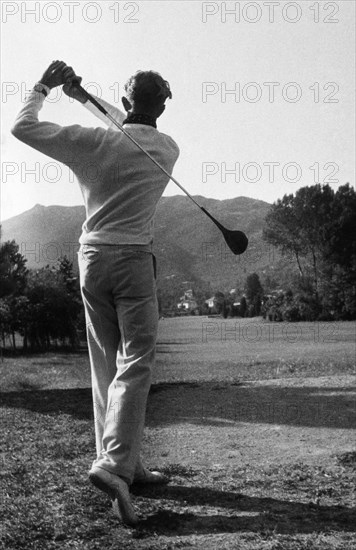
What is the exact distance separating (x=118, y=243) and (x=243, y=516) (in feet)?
4.83

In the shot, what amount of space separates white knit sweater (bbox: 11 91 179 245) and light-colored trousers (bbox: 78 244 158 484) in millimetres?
101

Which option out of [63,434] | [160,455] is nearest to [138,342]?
[160,455]

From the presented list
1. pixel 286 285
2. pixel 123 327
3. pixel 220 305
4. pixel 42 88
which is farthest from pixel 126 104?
pixel 220 305

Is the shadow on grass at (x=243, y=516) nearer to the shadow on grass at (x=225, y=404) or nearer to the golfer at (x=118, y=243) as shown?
the golfer at (x=118, y=243)

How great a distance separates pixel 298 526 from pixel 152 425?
357cm

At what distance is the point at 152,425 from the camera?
7.05 m

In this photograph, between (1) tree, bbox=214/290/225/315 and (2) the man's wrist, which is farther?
(1) tree, bbox=214/290/225/315

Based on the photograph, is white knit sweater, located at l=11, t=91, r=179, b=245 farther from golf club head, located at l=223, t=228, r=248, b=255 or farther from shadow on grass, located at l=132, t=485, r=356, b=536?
shadow on grass, located at l=132, t=485, r=356, b=536

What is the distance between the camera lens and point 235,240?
14.3 ft

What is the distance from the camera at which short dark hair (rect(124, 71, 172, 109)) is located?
4.07 meters

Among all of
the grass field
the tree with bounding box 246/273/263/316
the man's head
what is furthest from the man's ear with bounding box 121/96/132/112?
the tree with bounding box 246/273/263/316

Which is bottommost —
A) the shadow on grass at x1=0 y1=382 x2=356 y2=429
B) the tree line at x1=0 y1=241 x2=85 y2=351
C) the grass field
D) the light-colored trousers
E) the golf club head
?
the tree line at x1=0 y1=241 x2=85 y2=351

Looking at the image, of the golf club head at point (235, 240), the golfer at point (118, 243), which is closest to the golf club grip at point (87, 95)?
the golfer at point (118, 243)

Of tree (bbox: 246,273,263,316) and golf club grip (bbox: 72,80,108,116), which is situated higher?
golf club grip (bbox: 72,80,108,116)
